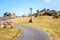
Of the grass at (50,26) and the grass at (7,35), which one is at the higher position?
the grass at (7,35)

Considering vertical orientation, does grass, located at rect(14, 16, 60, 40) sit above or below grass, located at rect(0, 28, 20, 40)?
below

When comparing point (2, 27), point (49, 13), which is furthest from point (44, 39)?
point (49, 13)

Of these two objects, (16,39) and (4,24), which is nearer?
(16,39)

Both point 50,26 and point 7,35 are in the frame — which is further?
point 50,26

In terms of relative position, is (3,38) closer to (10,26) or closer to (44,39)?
(44,39)

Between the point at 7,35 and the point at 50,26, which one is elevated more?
the point at 7,35

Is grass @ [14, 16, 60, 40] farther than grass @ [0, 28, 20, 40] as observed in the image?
Yes

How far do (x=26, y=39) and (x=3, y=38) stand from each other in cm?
293

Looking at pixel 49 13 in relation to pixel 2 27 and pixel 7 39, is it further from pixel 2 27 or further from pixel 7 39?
pixel 7 39

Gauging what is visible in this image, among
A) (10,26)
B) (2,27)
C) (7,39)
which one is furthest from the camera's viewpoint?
(10,26)

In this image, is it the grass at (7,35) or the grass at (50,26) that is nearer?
the grass at (7,35)

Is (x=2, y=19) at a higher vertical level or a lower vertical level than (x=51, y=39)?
higher

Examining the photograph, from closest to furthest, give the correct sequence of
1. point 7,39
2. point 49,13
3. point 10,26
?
point 7,39, point 10,26, point 49,13

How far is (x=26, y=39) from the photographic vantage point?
21875 millimetres
